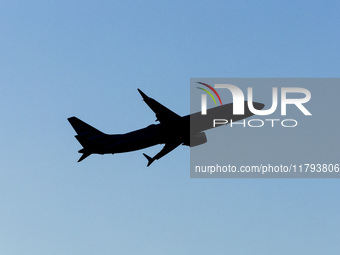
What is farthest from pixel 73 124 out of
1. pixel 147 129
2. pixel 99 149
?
pixel 147 129

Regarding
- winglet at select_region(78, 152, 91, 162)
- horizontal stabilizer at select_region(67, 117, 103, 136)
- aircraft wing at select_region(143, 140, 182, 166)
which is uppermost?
horizontal stabilizer at select_region(67, 117, 103, 136)

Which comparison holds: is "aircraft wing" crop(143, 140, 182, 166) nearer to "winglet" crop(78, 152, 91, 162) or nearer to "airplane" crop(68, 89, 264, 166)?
"airplane" crop(68, 89, 264, 166)

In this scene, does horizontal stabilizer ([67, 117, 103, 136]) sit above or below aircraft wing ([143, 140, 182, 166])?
above

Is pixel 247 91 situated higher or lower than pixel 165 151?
higher

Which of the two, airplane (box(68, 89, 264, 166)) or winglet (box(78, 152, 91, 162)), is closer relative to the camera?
airplane (box(68, 89, 264, 166))

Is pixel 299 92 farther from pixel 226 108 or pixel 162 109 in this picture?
pixel 162 109

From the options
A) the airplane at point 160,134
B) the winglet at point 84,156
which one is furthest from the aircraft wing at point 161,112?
the winglet at point 84,156

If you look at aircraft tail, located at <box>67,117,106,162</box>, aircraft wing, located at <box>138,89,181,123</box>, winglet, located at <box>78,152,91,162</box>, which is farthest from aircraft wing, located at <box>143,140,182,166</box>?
winglet, located at <box>78,152,91,162</box>

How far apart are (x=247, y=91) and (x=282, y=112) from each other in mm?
7238

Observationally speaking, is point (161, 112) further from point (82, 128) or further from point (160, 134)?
point (82, 128)

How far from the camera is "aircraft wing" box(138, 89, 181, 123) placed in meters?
92.1

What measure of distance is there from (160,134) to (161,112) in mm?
5580

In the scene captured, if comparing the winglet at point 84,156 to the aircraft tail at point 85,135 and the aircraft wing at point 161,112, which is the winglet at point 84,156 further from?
the aircraft wing at point 161,112

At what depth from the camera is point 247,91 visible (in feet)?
291
